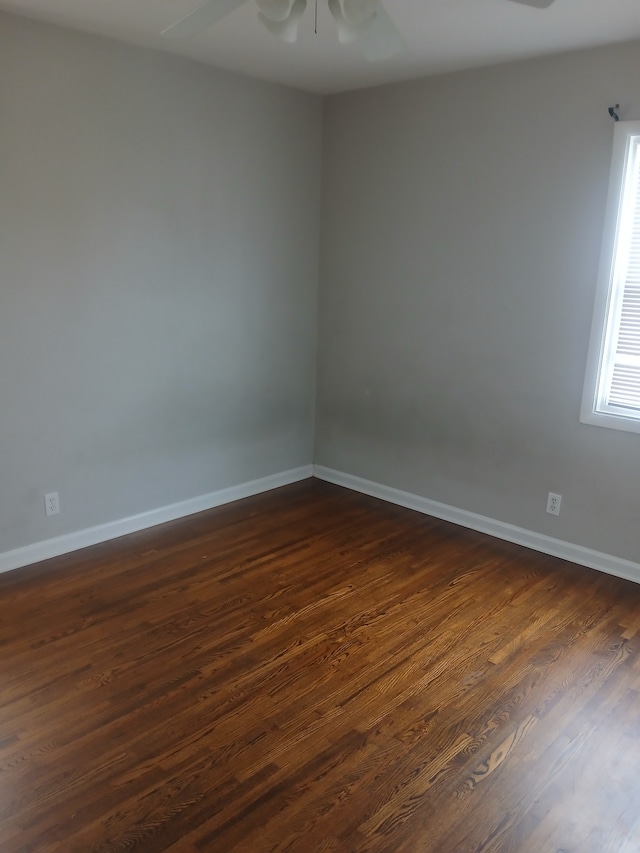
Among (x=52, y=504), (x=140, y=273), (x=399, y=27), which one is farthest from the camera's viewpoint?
(x=140, y=273)

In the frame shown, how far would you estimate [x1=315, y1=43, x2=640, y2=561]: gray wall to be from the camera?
3232 millimetres

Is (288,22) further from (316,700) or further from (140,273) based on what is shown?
(316,700)

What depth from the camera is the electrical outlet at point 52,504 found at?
3309 millimetres

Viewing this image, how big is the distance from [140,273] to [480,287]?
185cm

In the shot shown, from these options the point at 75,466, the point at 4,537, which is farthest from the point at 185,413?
the point at 4,537

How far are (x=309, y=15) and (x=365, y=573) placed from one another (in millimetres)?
2537

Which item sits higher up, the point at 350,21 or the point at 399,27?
the point at 399,27

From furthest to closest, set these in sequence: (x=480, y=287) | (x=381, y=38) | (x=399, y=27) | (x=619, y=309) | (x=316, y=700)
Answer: (x=480, y=287) < (x=619, y=309) < (x=399, y=27) < (x=316, y=700) < (x=381, y=38)

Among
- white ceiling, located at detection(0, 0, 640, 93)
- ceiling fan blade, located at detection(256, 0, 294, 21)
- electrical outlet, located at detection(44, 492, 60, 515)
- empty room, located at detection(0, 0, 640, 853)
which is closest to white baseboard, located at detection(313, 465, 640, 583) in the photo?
empty room, located at detection(0, 0, 640, 853)

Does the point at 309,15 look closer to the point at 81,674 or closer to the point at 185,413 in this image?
the point at 185,413

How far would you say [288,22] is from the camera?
2.07m

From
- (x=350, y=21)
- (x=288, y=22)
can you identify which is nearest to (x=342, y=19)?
(x=350, y=21)

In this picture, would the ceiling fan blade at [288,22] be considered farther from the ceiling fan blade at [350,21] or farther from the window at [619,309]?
the window at [619,309]

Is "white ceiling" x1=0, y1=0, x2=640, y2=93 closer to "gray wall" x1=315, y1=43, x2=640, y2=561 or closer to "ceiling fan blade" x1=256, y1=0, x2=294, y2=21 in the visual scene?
"gray wall" x1=315, y1=43, x2=640, y2=561
